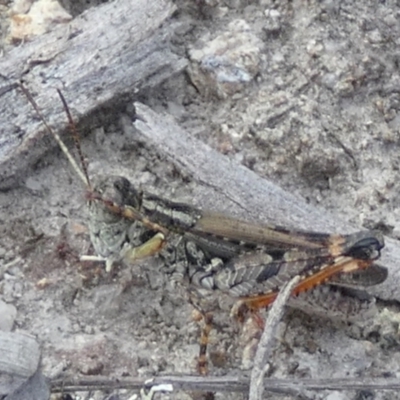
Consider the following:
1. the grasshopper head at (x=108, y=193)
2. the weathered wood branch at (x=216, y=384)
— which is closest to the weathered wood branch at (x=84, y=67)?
the grasshopper head at (x=108, y=193)

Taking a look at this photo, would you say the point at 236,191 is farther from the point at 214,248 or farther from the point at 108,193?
the point at 108,193

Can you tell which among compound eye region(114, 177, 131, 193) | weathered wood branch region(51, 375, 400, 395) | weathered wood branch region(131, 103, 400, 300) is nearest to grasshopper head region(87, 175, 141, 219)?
compound eye region(114, 177, 131, 193)

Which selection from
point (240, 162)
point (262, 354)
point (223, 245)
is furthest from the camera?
point (240, 162)

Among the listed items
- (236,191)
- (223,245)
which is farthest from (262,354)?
(236,191)

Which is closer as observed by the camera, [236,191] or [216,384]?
[216,384]

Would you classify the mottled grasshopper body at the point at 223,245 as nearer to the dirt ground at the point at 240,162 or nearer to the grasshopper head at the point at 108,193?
the grasshopper head at the point at 108,193

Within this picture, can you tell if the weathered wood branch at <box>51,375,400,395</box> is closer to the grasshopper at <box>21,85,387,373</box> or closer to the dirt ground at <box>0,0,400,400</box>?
the dirt ground at <box>0,0,400,400</box>
